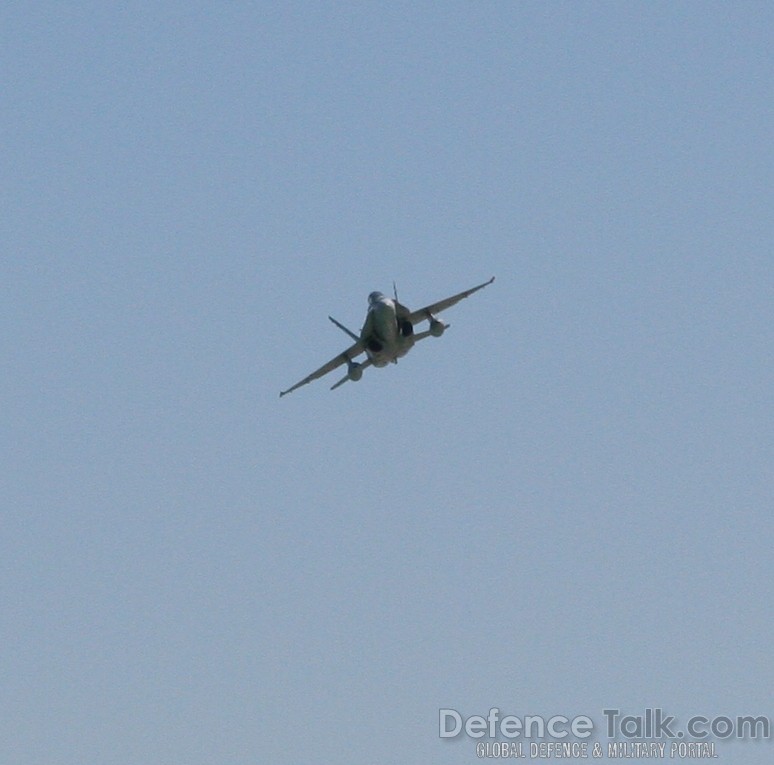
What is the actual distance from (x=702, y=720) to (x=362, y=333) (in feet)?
101

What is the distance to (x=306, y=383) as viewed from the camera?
119m

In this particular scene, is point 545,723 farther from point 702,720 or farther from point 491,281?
point 491,281

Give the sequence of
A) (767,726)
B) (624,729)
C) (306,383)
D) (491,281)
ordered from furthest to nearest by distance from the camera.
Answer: (306,383)
(491,281)
(624,729)
(767,726)

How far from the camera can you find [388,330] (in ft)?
364

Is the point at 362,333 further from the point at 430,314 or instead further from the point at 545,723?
the point at 545,723

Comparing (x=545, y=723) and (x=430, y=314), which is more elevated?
(x=430, y=314)

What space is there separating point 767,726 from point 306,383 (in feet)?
132

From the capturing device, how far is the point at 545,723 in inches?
3767

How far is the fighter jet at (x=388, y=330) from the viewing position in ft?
365

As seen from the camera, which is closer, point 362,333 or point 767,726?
point 767,726

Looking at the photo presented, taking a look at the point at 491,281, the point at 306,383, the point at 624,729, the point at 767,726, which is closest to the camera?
the point at 767,726

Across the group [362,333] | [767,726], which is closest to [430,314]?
[362,333]

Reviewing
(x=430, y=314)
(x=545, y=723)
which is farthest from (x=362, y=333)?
(x=545, y=723)

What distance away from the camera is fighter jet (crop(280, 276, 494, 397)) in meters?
111
